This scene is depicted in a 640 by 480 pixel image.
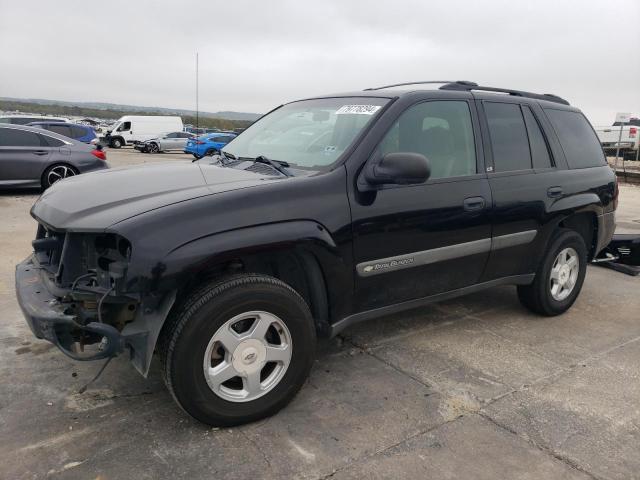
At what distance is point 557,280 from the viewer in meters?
4.51

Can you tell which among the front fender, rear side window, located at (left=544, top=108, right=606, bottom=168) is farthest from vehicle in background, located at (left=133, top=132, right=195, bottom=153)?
the front fender

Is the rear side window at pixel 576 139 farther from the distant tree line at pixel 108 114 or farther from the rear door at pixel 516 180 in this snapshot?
the distant tree line at pixel 108 114

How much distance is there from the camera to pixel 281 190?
2828 mm

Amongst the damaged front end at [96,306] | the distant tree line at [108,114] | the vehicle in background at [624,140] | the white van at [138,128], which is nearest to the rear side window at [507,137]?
the damaged front end at [96,306]

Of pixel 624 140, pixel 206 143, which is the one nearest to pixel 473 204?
pixel 206 143

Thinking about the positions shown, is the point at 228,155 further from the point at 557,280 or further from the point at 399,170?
the point at 557,280

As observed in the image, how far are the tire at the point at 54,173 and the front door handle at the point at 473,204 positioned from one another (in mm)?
9210

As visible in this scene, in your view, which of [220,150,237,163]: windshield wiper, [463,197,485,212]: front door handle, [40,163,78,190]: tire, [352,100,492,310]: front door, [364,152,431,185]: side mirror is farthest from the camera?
[40,163,78,190]: tire

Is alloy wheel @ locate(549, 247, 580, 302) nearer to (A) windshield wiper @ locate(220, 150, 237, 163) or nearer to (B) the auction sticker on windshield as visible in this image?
(B) the auction sticker on windshield

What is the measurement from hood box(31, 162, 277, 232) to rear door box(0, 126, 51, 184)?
7977mm

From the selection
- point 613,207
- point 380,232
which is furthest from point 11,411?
point 613,207

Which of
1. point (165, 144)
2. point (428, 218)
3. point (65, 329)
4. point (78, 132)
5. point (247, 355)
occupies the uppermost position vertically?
point (78, 132)

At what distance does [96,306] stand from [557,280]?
3607 mm

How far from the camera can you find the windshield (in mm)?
3305
